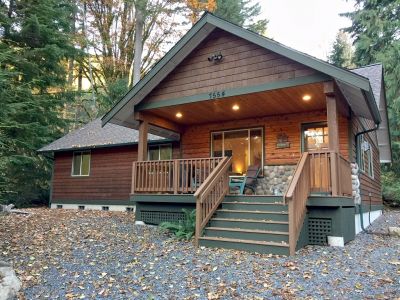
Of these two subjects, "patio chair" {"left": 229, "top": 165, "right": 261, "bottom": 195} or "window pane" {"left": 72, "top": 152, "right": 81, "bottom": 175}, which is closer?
"patio chair" {"left": 229, "top": 165, "right": 261, "bottom": 195}

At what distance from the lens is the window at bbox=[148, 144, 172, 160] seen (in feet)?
40.2

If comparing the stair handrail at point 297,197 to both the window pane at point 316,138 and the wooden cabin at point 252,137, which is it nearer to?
the wooden cabin at point 252,137

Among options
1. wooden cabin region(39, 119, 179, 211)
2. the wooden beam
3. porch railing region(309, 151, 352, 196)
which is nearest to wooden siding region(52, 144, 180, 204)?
wooden cabin region(39, 119, 179, 211)

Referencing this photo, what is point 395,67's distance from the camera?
18250 millimetres

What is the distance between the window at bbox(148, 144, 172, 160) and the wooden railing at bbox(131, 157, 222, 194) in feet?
11.0

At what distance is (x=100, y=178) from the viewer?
13.8 meters

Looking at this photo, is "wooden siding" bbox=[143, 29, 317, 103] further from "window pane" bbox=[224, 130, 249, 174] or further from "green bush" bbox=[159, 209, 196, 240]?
"green bush" bbox=[159, 209, 196, 240]

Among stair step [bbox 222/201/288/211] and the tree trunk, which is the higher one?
the tree trunk

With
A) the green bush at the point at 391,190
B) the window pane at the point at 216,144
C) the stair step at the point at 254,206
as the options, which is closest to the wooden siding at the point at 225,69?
the window pane at the point at 216,144

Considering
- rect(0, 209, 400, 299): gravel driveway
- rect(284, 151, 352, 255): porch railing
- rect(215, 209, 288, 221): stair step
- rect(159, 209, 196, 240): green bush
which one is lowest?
rect(0, 209, 400, 299): gravel driveway

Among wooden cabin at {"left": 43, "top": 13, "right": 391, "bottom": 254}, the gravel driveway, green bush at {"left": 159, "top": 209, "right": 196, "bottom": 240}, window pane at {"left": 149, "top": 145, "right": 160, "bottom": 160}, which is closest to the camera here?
the gravel driveway

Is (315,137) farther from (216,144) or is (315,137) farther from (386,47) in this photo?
(386,47)

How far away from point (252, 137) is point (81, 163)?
8.16 metres

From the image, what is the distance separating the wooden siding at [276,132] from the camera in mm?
8977
